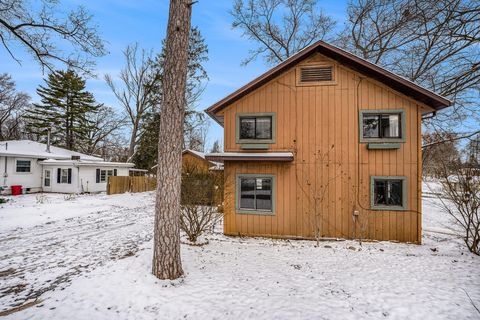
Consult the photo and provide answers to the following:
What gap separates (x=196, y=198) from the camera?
24.6ft

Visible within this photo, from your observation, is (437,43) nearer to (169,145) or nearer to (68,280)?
(169,145)

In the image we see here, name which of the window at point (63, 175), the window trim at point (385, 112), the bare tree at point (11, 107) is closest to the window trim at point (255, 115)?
the window trim at point (385, 112)

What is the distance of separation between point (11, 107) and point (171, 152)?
41.3 meters

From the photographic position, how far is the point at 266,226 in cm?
840

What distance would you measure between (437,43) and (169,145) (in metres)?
14.0

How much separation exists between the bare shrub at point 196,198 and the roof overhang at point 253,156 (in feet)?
2.16

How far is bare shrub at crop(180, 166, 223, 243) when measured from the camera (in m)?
7.49

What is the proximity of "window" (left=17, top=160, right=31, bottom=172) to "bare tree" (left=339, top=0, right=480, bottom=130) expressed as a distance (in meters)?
27.9

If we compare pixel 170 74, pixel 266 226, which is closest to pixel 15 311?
pixel 170 74

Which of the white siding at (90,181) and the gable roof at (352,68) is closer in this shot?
the gable roof at (352,68)

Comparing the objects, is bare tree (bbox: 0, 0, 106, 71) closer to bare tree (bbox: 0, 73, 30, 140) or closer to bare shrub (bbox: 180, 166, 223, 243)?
bare shrub (bbox: 180, 166, 223, 243)

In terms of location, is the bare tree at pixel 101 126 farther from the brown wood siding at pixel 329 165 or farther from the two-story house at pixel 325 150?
the brown wood siding at pixel 329 165

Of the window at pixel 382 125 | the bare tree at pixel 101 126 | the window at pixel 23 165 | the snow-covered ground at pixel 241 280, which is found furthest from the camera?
the bare tree at pixel 101 126

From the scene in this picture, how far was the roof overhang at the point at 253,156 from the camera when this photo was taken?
7797 mm
